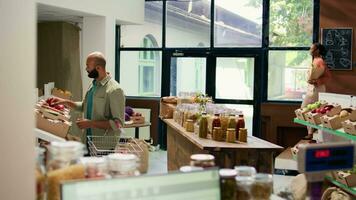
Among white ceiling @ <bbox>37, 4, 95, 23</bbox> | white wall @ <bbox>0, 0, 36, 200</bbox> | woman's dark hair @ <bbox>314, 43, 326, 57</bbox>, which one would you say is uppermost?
white ceiling @ <bbox>37, 4, 95, 23</bbox>

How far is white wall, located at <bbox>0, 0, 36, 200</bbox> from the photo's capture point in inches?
65.8

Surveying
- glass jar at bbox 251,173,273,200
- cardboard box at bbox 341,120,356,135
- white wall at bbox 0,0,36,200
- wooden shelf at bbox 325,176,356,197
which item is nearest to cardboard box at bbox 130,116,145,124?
wooden shelf at bbox 325,176,356,197

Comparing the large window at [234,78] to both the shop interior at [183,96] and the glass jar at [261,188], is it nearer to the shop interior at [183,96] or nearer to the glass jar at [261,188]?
the shop interior at [183,96]

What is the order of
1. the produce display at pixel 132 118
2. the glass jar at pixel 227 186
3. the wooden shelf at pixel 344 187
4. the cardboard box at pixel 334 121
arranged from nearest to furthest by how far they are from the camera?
the glass jar at pixel 227 186 → the wooden shelf at pixel 344 187 → the cardboard box at pixel 334 121 → the produce display at pixel 132 118

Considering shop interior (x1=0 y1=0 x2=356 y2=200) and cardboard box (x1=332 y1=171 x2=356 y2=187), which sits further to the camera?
cardboard box (x1=332 y1=171 x2=356 y2=187)

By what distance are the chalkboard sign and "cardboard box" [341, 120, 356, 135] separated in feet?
11.4

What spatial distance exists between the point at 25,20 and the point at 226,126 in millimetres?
3333

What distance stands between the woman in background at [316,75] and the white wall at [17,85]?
5909 mm

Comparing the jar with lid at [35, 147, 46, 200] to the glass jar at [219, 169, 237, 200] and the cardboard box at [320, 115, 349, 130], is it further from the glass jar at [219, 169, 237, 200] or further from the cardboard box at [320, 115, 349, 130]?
the cardboard box at [320, 115, 349, 130]

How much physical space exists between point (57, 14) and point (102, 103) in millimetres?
3458

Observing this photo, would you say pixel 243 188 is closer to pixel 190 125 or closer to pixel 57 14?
pixel 190 125

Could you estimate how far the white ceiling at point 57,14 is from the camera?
6588 millimetres

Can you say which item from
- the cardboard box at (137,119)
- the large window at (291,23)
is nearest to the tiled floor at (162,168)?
the cardboard box at (137,119)

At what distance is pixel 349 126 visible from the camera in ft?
14.4
